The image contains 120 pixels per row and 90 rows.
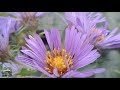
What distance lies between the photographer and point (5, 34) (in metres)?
2.26

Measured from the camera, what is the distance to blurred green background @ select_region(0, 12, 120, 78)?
2.26m

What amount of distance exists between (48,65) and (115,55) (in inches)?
21.4

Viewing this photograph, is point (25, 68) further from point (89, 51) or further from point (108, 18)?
point (108, 18)

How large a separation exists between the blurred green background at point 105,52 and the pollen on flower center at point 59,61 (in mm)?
133

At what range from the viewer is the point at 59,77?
2.23 m

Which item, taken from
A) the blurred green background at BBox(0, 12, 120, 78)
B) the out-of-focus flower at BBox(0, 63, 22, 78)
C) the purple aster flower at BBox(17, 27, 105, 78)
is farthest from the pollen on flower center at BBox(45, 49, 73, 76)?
the out-of-focus flower at BBox(0, 63, 22, 78)

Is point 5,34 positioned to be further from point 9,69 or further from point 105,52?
point 105,52

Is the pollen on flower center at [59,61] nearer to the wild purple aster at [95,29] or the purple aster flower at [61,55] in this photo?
the purple aster flower at [61,55]

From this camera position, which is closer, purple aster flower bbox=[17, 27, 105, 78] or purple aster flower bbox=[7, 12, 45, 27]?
purple aster flower bbox=[17, 27, 105, 78]

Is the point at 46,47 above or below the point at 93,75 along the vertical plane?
above

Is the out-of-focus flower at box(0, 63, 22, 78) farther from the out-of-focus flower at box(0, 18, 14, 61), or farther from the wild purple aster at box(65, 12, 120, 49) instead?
the wild purple aster at box(65, 12, 120, 49)

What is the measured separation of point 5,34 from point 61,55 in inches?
18.6

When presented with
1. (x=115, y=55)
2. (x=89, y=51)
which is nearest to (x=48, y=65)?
(x=89, y=51)

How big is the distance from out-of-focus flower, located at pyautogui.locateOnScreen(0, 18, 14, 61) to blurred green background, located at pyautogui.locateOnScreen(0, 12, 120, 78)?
0.09 meters
